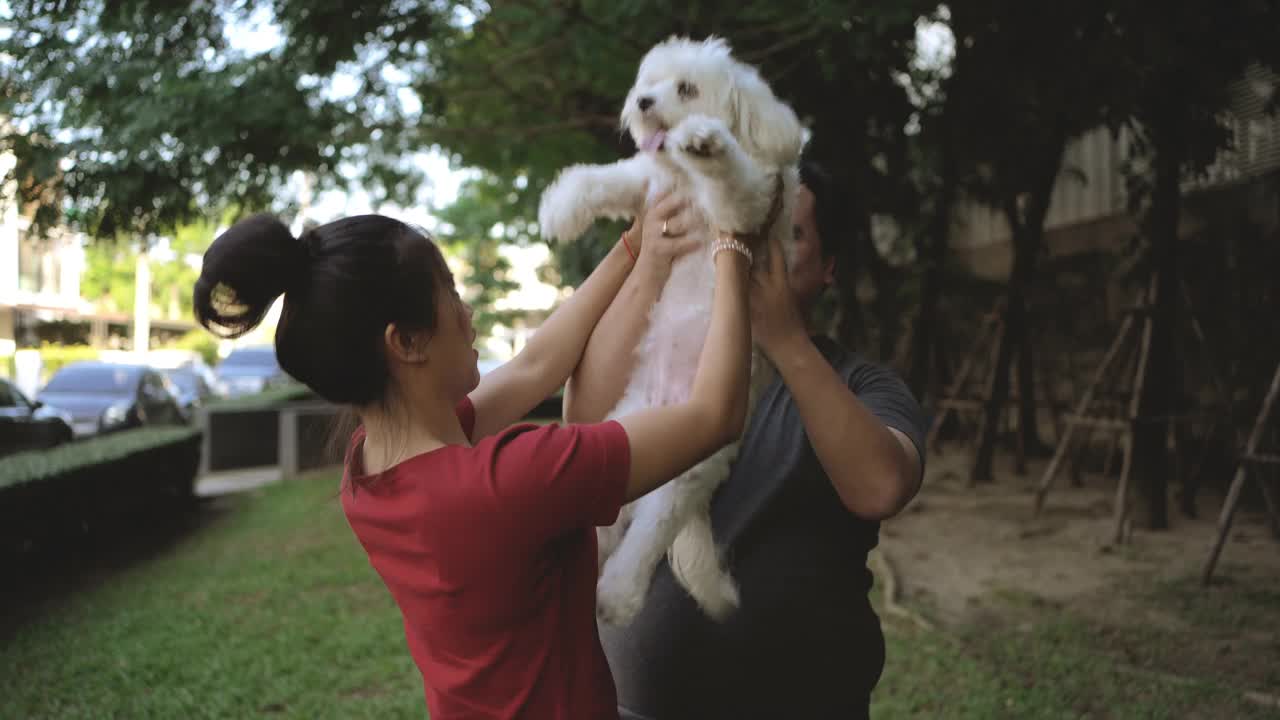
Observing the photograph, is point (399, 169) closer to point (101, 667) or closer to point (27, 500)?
point (27, 500)

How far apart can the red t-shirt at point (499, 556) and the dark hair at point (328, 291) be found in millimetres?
167

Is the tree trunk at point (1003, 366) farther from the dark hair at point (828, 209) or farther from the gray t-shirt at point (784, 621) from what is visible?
the gray t-shirt at point (784, 621)

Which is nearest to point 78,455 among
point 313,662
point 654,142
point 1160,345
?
point 313,662

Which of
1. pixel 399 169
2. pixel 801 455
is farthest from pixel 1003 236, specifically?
pixel 801 455

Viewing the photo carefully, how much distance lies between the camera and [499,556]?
1.24 meters

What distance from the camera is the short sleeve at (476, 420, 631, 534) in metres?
1.23

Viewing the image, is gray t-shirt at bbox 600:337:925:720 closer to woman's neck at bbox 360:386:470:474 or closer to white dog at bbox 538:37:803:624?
white dog at bbox 538:37:803:624

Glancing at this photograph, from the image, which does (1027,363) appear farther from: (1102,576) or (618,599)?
(618,599)

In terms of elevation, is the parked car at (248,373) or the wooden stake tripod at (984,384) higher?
the wooden stake tripod at (984,384)

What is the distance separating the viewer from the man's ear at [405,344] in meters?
1.33

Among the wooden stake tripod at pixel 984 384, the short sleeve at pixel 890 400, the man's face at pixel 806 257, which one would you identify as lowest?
the wooden stake tripod at pixel 984 384

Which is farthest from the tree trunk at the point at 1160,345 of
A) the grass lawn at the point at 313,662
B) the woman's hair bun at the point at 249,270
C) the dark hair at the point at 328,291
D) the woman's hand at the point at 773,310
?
the woman's hair bun at the point at 249,270

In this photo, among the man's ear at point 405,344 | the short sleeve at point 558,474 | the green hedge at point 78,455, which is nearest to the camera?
the short sleeve at point 558,474

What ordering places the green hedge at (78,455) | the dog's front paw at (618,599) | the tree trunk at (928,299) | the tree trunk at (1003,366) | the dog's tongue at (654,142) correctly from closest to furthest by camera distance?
the dog's front paw at (618,599), the dog's tongue at (654,142), the green hedge at (78,455), the tree trunk at (1003,366), the tree trunk at (928,299)
